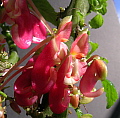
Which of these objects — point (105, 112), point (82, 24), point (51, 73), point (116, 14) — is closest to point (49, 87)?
point (51, 73)

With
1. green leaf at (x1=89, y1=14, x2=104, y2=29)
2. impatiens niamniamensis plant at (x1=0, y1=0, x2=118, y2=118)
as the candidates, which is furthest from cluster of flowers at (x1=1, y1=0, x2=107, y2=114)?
green leaf at (x1=89, y1=14, x2=104, y2=29)

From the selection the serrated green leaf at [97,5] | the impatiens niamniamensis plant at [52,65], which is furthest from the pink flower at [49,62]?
the serrated green leaf at [97,5]

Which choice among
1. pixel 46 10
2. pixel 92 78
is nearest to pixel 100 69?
pixel 92 78

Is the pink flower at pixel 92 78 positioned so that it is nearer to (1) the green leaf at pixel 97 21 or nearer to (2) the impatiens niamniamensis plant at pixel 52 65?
(2) the impatiens niamniamensis plant at pixel 52 65

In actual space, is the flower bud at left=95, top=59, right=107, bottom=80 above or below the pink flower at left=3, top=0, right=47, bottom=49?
below

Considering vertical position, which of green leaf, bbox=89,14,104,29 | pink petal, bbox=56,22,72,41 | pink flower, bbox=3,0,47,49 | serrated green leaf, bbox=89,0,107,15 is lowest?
green leaf, bbox=89,14,104,29

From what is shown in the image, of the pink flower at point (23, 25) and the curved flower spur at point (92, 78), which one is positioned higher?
the pink flower at point (23, 25)

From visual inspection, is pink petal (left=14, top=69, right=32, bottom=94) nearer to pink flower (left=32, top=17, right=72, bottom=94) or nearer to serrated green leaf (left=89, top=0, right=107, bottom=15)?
pink flower (left=32, top=17, right=72, bottom=94)

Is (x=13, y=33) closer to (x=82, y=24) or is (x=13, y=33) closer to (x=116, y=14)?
(x=82, y=24)
